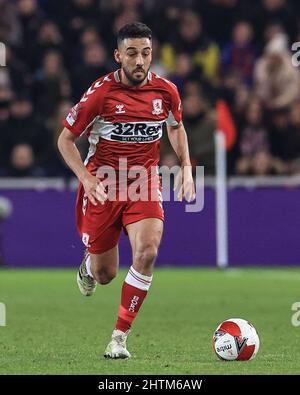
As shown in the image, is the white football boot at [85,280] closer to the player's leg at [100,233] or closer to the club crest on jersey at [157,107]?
the player's leg at [100,233]

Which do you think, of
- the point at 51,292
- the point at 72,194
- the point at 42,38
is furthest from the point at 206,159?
the point at 51,292

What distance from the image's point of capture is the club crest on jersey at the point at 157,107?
9008mm

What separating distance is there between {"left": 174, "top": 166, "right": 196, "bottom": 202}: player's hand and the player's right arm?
545 millimetres

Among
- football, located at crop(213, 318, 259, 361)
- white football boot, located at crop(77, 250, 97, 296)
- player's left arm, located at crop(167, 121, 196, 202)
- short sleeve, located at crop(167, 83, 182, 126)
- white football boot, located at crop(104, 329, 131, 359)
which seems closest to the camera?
football, located at crop(213, 318, 259, 361)

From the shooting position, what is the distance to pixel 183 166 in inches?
351

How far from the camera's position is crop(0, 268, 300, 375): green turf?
7895 millimetres

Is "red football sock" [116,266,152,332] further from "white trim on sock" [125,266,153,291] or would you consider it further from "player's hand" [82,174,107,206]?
"player's hand" [82,174,107,206]

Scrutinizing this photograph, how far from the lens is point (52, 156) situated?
17.5 m

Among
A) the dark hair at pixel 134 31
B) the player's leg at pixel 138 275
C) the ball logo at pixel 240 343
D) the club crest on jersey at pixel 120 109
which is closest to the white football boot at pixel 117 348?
the player's leg at pixel 138 275

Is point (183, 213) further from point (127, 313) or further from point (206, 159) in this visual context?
point (127, 313)

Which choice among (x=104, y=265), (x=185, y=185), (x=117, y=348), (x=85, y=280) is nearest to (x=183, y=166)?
(x=185, y=185)

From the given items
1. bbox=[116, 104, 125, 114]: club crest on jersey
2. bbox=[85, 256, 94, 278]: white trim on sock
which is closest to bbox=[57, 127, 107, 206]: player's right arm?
bbox=[116, 104, 125, 114]: club crest on jersey

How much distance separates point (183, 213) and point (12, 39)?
387 centimetres
